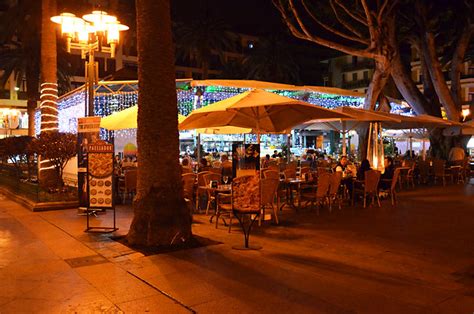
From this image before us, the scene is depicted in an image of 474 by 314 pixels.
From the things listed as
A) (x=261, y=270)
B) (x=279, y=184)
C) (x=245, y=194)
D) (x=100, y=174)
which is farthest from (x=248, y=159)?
(x=261, y=270)

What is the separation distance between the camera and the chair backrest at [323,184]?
34.8 ft

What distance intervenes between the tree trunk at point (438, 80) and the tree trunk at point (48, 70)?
16.6 meters

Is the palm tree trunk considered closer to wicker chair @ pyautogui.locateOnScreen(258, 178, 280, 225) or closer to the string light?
the string light

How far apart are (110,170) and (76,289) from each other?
3919 millimetres

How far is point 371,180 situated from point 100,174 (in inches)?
260

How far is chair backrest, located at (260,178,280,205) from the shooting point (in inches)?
356

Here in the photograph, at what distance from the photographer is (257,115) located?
11.0 m

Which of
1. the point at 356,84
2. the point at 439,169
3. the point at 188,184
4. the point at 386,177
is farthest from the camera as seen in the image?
the point at 356,84

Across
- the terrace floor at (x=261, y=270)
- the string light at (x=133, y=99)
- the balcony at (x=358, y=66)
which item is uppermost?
the balcony at (x=358, y=66)

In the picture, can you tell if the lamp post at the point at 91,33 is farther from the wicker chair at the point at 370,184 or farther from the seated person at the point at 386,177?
the seated person at the point at 386,177

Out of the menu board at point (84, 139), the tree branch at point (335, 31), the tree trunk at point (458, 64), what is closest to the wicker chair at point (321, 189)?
the menu board at point (84, 139)

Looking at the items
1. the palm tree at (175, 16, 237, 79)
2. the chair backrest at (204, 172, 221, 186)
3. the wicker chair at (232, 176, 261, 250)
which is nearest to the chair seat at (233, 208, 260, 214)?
the wicker chair at (232, 176, 261, 250)

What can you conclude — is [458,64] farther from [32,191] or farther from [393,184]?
[32,191]

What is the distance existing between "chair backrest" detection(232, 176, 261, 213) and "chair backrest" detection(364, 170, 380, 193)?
4630 millimetres
